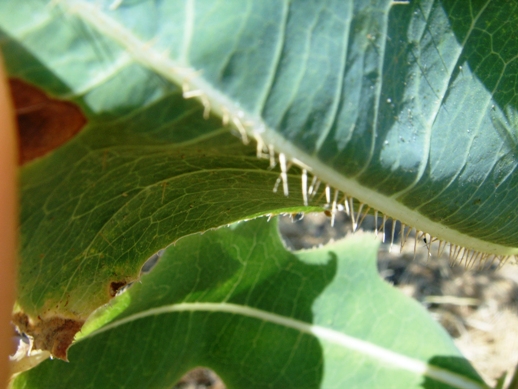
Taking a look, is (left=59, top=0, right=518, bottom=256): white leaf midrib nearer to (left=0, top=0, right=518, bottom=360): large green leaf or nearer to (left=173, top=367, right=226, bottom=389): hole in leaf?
(left=0, top=0, right=518, bottom=360): large green leaf

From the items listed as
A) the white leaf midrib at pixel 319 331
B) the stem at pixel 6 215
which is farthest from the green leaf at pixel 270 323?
the stem at pixel 6 215

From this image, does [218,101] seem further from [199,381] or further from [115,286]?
[199,381]

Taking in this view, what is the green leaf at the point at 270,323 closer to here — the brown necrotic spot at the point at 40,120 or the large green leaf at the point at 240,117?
the large green leaf at the point at 240,117

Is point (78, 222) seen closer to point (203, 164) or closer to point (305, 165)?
point (203, 164)

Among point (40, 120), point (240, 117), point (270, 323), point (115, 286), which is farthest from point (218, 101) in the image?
point (270, 323)

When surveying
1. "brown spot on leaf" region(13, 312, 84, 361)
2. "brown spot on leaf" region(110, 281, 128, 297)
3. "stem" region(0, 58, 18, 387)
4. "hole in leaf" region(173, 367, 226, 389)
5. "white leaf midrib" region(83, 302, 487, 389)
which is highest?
"stem" region(0, 58, 18, 387)

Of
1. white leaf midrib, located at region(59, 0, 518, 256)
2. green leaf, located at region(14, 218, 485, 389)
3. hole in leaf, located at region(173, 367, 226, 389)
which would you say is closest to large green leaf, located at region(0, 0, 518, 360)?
white leaf midrib, located at region(59, 0, 518, 256)

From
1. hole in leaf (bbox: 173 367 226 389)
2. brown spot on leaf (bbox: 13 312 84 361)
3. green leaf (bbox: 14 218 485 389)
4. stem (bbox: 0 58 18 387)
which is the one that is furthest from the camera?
hole in leaf (bbox: 173 367 226 389)

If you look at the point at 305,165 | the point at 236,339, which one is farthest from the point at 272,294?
the point at 305,165

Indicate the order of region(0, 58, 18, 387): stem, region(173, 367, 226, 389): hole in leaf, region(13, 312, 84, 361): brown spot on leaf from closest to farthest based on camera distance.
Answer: region(0, 58, 18, 387): stem → region(13, 312, 84, 361): brown spot on leaf → region(173, 367, 226, 389): hole in leaf
